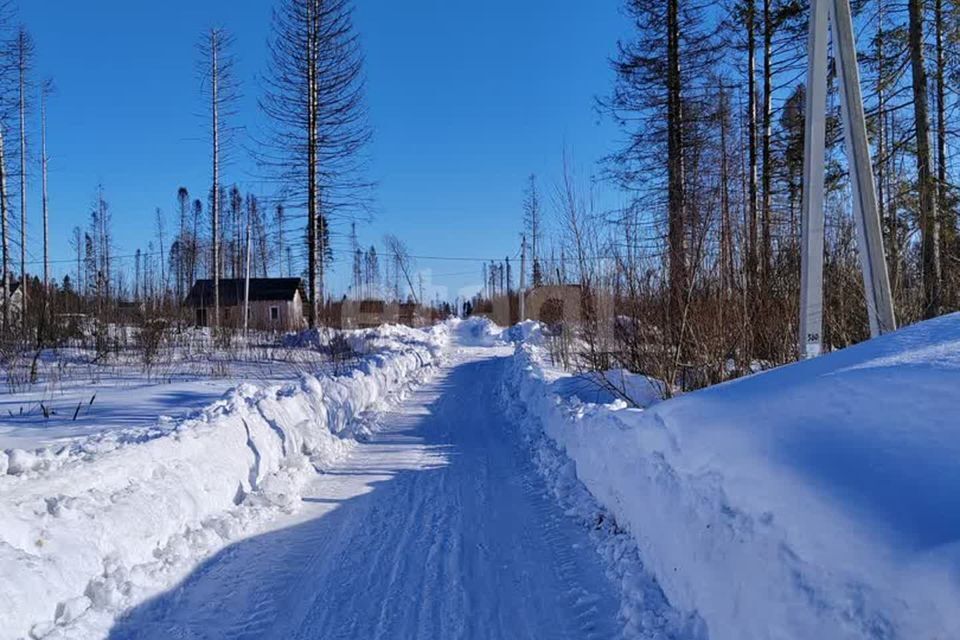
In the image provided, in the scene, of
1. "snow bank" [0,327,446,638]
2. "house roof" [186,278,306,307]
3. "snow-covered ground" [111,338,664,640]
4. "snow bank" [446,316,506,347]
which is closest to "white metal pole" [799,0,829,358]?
"snow-covered ground" [111,338,664,640]

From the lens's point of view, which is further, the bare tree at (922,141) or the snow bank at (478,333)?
the snow bank at (478,333)

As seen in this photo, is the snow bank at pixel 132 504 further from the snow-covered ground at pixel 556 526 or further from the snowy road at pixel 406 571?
the snowy road at pixel 406 571

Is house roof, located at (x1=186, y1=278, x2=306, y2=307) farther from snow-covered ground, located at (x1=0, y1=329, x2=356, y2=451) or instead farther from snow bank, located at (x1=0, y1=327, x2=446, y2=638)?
snow bank, located at (x1=0, y1=327, x2=446, y2=638)

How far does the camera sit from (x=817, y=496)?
222 cm

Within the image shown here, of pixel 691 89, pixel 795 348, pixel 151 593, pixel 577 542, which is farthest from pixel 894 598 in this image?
pixel 691 89

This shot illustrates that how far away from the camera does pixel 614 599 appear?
3578mm

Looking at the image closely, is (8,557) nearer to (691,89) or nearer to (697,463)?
(697,463)

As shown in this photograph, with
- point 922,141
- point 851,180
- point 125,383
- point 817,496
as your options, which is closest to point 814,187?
point 851,180

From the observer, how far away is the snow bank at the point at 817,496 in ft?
5.84

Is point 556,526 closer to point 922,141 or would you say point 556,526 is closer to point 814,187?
point 814,187

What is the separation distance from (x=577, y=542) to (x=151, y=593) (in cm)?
285

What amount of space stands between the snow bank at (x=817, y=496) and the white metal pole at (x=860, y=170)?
2.18 m

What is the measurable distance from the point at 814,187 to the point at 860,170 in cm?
42

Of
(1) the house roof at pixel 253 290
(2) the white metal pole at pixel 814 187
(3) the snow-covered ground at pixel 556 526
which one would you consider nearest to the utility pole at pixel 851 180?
(2) the white metal pole at pixel 814 187
